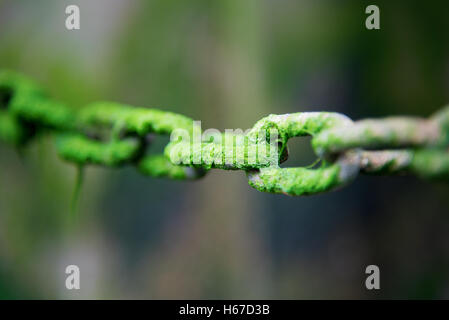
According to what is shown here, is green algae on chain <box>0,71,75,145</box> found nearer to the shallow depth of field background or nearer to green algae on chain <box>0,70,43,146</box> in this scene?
green algae on chain <box>0,70,43,146</box>

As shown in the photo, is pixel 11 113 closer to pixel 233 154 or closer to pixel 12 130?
pixel 12 130

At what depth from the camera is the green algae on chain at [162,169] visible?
0.53m

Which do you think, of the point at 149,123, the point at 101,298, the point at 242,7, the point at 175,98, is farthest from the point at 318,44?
the point at 101,298

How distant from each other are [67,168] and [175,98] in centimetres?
33

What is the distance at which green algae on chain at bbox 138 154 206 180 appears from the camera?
21.0 inches

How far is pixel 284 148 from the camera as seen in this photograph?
16.9 inches

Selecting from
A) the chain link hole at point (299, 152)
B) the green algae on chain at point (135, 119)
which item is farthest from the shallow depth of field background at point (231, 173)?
the green algae on chain at point (135, 119)

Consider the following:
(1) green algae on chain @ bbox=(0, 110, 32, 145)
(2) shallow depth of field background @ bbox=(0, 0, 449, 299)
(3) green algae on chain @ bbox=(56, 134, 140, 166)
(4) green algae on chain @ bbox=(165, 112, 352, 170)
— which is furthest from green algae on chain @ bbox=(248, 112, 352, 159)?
(1) green algae on chain @ bbox=(0, 110, 32, 145)

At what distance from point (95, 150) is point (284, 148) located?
33cm

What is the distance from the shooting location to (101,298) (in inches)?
37.3

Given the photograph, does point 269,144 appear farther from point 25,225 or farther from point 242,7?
point 25,225

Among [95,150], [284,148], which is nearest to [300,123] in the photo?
[284,148]

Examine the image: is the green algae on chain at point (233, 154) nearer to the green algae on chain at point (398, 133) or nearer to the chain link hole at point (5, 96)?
the green algae on chain at point (398, 133)

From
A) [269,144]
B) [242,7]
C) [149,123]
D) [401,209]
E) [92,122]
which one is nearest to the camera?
[269,144]
